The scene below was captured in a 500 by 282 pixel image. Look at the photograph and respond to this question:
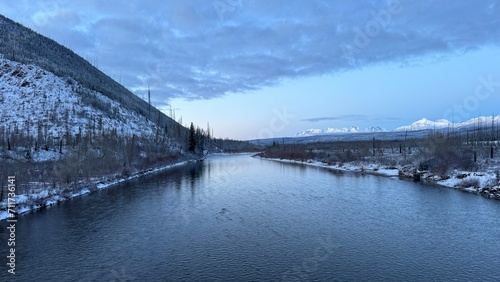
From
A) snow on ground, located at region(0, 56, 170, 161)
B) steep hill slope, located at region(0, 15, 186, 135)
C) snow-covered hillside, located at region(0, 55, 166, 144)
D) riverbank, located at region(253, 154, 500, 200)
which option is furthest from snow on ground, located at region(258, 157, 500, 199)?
steep hill slope, located at region(0, 15, 186, 135)

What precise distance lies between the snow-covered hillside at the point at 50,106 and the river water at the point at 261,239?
168ft

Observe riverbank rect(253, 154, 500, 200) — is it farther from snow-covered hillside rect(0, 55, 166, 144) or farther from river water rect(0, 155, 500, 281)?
snow-covered hillside rect(0, 55, 166, 144)

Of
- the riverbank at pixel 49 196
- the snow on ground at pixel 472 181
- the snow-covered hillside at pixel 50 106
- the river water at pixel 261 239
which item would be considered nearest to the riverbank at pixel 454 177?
the snow on ground at pixel 472 181

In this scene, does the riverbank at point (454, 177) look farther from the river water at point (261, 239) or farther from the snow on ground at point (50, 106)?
the snow on ground at point (50, 106)

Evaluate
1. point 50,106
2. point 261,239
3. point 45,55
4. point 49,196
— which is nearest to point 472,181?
point 261,239

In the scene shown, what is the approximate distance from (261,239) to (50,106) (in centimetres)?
7825

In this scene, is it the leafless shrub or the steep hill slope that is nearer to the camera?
the leafless shrub

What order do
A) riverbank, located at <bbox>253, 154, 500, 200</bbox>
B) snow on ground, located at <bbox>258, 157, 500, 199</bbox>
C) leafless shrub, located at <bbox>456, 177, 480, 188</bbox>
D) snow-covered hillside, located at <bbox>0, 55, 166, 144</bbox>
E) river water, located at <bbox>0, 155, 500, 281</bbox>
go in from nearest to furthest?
river water, located at <bbox>0, 155, 500, 281</bbox> → snow on ground, located at <bbox>258, 157, 500, 199</bbox> → riverbank, located at <bbox>253, 154, 500, 200</bbox> → leafless shrub, located at <bbox>456, 177, 480, 188</bbox> → snow-covered hillside, located at <bbox>0, 55, 166, 144</bbox>

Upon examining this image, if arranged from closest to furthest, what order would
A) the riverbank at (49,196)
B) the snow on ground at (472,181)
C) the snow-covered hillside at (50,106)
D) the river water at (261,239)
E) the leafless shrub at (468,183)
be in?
1. the river water at (261,239)
2. the riverbank at (49,196)
3. the snow on ground at (472,181)
4. the leafless shrub at (468,183)
5. the snow-covered hillside at (50,106)

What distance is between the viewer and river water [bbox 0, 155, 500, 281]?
1273 centimetres

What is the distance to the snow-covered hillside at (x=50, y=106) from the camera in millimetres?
70375

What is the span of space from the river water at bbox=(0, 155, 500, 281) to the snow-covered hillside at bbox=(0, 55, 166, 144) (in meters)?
51.1

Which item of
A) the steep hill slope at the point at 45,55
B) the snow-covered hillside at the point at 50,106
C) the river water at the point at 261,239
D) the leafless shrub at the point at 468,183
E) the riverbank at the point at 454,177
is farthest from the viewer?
the steep hill slope at the point at 45,55

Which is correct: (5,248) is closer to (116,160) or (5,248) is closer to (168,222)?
(168,222)
